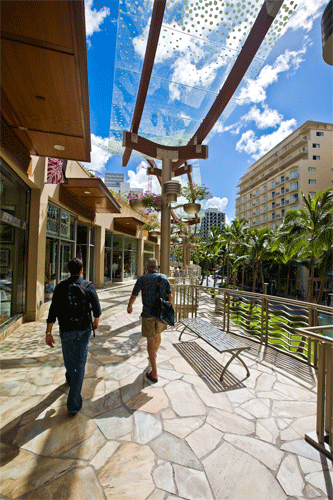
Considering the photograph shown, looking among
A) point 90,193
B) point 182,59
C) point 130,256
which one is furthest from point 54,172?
point 130,256

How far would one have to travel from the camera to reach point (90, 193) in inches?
359

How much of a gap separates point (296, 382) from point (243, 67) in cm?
686

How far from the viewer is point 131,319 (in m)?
7.37

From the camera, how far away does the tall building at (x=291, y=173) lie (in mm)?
52812

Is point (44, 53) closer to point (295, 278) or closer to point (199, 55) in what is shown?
point (199, 55)

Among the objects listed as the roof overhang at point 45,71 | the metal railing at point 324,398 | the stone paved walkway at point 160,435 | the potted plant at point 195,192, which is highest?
the potted plant at point 195,192

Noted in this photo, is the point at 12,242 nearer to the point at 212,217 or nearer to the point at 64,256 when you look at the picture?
the point at 64,256

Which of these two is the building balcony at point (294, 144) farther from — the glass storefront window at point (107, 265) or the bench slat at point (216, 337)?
the bench slat at point (216, 337)

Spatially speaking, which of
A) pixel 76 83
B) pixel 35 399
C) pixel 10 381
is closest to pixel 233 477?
pixel 35 399

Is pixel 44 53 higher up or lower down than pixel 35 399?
higher up

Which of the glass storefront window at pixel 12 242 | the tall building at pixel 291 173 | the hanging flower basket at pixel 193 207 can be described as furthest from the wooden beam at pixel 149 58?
the tall building at pixel 291 173

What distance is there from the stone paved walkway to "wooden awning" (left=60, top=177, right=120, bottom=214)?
5.94 meters

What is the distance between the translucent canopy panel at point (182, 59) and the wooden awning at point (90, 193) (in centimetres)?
174

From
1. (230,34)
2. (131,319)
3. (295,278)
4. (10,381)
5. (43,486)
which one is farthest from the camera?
(295,278)
